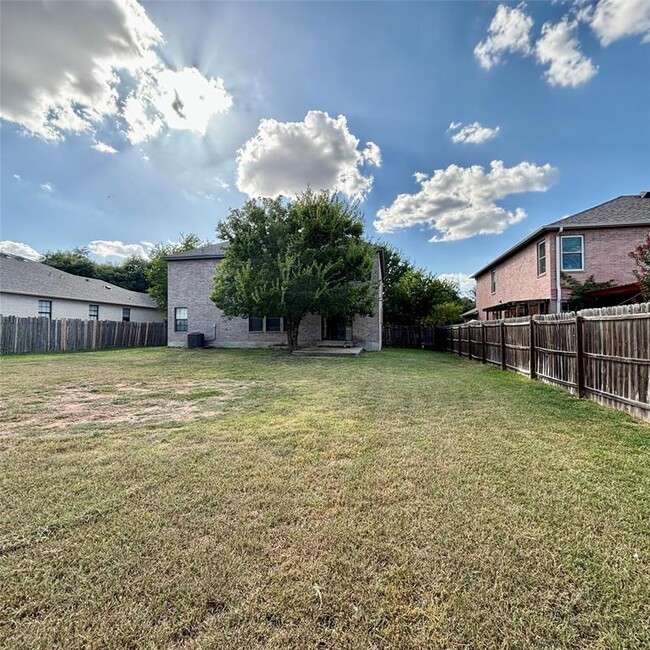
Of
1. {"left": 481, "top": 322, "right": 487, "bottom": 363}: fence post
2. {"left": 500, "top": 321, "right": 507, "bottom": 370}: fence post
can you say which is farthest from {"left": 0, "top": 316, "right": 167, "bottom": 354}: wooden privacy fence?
{"left": 500, "top": 321, "right": 507, "bottom": 370}: fence post

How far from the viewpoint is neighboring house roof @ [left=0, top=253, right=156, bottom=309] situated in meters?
18.3

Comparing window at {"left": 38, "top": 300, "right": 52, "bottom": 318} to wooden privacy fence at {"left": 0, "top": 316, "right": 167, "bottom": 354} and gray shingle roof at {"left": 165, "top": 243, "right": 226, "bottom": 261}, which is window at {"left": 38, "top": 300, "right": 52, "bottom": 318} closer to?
wooden privacy fence at {"left": 0, "top": 316, "right": 167, "bottom": 354}

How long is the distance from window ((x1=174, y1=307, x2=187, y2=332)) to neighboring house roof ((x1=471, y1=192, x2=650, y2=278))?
17690 mm

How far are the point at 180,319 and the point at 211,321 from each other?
192cm

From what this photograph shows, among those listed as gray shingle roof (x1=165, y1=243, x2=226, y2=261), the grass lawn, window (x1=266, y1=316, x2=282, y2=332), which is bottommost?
the grass lawn

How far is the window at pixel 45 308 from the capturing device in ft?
63.3

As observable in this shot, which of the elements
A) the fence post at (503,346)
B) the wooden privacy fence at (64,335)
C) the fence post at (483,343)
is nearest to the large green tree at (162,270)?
the wooden privacy fence at (64,335)

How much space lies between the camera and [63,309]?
20.4m

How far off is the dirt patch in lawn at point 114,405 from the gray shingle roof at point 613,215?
1466 cm

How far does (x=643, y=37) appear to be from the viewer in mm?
9016

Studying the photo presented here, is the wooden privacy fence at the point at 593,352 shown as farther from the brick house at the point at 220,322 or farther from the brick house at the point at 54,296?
the brick house at the point at 54,296

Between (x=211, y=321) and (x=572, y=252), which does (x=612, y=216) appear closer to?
(x=572, y=252)

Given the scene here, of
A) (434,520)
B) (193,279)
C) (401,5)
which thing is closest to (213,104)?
(401,5)

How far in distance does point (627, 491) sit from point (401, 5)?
11.7 meters
